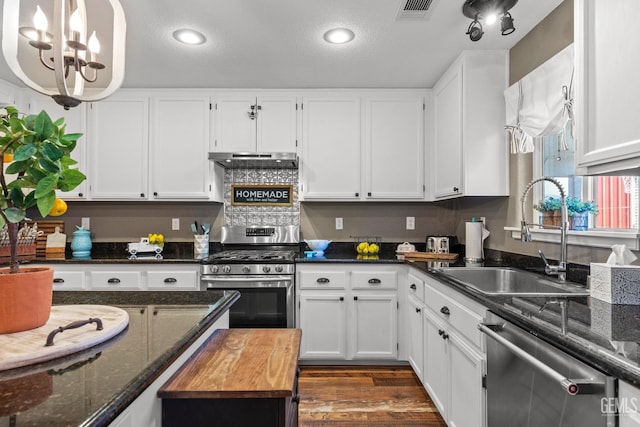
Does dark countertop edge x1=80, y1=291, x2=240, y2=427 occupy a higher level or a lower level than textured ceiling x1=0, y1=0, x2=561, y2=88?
lower

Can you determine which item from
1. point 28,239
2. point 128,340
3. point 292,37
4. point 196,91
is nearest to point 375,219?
point 292,37

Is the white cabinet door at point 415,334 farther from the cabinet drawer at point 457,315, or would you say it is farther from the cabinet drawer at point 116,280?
the cabinet drawer at point 116,280

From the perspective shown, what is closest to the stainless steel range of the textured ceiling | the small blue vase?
the small blue vase

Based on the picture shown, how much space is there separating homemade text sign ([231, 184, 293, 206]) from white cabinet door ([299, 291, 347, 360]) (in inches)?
39.7

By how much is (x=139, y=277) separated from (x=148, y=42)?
173 cm

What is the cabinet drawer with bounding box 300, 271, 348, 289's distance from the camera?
2771mm

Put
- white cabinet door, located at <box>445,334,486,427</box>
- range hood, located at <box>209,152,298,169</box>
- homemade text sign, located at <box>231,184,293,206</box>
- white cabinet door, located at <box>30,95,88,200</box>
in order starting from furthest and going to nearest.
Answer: homemade text sign, located at <box>231,184,293,206</box>
white cabinet door, located at <box>30,95,88,200</box>
range hood, located at <box>209,152,298,169</box>
white cabinet door, located at <box>445,334,486,427</box>

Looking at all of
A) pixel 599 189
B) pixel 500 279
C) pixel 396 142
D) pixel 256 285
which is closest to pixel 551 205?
pixel 599 189

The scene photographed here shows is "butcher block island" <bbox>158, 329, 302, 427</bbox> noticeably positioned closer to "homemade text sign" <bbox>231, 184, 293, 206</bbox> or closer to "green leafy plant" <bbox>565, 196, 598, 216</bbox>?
"green leafy plant" <bbox>565, 196, 598, 216</bbox>

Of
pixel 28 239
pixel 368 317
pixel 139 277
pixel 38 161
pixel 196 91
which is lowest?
pixel 368 317

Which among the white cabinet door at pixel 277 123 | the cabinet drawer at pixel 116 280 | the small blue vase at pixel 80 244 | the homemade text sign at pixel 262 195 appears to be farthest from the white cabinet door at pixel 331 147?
the small blue vase at pixel 80 244

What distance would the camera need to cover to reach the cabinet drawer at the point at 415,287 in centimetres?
235

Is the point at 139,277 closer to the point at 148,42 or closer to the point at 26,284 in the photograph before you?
the point at 148,42

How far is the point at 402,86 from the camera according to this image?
10.1 feet
